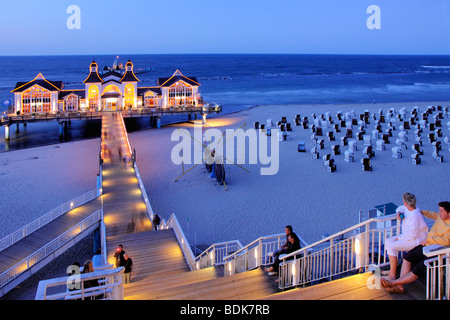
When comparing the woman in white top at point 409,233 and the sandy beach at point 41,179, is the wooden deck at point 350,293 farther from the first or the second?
the sandy beach at point 41,179

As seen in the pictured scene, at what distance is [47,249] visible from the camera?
41.8 feet

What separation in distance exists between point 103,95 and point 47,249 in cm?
2742

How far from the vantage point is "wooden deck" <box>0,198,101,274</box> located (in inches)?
494

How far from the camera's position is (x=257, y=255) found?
8.19 m

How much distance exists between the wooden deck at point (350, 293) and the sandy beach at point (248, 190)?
365 inches

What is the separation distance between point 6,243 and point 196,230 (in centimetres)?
619

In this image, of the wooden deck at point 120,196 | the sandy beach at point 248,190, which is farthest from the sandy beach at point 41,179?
the wooden deck at point 120,196

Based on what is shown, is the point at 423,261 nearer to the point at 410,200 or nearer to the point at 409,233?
the point at 409,233

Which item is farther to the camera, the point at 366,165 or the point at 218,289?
the point at 366,165

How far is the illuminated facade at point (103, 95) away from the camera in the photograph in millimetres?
35406

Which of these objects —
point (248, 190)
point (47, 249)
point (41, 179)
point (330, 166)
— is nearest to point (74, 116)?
point (41, 179)

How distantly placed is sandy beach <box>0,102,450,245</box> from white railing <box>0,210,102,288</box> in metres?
3.36

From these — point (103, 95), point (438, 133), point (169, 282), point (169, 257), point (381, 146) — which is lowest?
point (169, 257)
